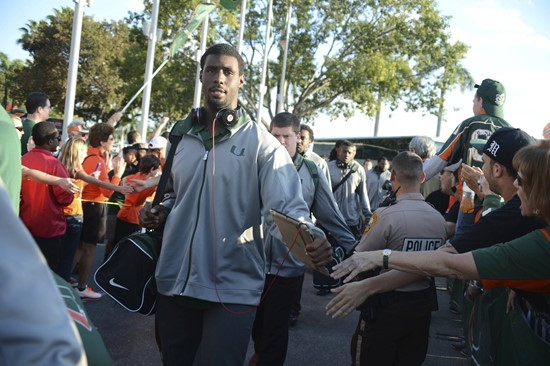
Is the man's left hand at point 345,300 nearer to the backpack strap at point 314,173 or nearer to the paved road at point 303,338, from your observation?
the backpack strap at point 314,173

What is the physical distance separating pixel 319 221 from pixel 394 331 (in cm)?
124

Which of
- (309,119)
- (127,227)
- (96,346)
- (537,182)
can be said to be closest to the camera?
(96,346)

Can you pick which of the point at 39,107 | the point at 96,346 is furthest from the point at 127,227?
the point at 96,346

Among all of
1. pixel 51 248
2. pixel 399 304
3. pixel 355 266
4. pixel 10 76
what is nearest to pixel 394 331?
pixel 399 304

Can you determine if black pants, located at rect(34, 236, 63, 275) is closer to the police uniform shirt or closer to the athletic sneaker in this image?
the athletic sneaker

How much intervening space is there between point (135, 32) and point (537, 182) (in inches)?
927

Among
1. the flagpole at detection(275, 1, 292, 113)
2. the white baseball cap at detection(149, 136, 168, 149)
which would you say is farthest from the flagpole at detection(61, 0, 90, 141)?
the flagpole at detection(275, 1, 292, 113)

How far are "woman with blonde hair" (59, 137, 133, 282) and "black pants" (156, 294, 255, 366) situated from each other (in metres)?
3.41

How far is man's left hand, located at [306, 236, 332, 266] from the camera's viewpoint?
252 cm

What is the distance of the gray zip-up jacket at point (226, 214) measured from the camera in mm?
A: 2832

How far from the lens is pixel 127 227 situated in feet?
24.4

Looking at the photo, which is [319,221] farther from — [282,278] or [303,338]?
[303,338]

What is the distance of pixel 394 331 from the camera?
3459 mm

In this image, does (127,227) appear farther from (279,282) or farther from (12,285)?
(12,285)
